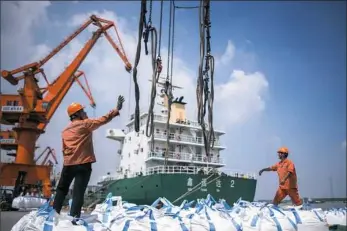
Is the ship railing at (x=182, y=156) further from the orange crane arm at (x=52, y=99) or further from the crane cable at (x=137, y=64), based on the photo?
the crane cable at (x=137, y=64)

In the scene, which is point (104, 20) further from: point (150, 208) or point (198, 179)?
point (150, 208)

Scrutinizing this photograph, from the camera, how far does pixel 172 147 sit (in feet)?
69.5

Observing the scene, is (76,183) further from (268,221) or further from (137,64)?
(268,221)

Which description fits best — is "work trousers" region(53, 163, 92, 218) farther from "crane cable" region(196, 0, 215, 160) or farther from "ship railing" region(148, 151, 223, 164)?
"ship railing" region(148, 151, 223, 164)

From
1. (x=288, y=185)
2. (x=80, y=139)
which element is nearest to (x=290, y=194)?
(x=288, y=185)

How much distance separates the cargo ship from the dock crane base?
4.81m

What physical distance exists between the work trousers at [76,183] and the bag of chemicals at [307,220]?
8.40ft

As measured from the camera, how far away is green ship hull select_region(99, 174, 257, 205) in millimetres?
16703

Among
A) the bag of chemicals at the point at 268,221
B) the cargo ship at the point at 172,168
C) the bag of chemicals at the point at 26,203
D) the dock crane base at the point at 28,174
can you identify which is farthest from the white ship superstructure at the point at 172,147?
the bag of chemicals at the point at 268,221

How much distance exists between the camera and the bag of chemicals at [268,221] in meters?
3.56

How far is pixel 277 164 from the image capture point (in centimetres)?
554

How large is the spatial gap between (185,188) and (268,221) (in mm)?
13475

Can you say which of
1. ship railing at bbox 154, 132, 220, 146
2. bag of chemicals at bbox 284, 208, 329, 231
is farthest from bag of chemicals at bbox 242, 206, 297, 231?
ship railing at bbox 154, 132, 220, 146

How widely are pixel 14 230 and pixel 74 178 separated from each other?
747 millimetres
